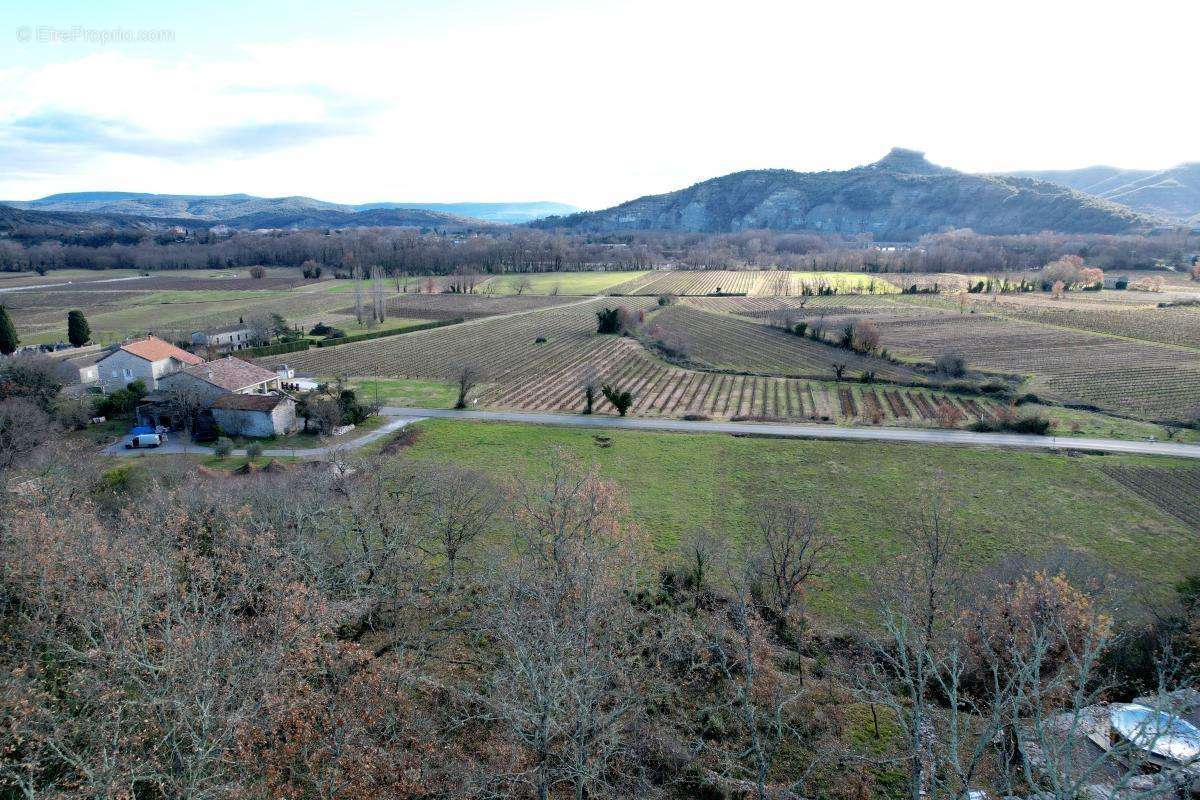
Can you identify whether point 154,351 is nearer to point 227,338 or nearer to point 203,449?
point 203,449

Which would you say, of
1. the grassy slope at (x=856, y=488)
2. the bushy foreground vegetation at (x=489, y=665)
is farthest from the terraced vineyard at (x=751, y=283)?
the bushy foreground vegetation at (x=489, y=665)

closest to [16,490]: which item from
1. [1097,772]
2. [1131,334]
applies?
[1097,772]

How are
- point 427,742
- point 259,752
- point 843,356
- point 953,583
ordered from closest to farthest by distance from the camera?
1. point 259,752
2. point 427,742
3. point 953,583
4. point 843,356

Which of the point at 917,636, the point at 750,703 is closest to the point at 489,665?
the point at 750,703

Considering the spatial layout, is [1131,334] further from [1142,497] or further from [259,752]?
[259,752]

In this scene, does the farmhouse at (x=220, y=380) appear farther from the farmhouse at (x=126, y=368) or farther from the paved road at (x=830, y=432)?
the paved road at (x=830, y=432)

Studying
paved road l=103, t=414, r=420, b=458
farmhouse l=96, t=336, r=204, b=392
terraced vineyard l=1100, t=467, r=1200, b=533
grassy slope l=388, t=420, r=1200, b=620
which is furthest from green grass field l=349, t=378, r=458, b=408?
terraced vineyard l=1100, t=467, r=1200, b=533
